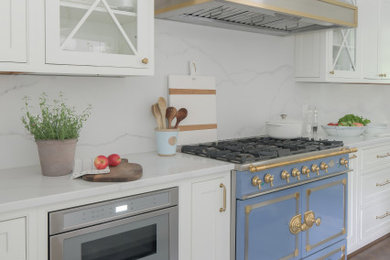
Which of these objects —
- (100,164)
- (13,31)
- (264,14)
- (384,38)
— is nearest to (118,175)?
(100,164)

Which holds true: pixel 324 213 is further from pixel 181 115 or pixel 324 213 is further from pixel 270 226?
pixel 181 115

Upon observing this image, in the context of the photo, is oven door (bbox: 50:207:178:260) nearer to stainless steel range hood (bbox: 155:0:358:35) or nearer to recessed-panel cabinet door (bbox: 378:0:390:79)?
stainless steel range hood (bbox: 155:0:358:35)

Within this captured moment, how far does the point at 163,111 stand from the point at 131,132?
230 millimetres

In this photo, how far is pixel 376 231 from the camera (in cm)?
331

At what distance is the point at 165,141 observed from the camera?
88.7 inches

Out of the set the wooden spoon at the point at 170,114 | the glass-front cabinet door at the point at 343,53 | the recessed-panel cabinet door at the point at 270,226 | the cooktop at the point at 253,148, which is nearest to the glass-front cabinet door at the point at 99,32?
the wooden spoon at the point at 170,114

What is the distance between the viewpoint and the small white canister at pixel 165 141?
2.25 metres

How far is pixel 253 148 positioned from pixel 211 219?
0.60 m

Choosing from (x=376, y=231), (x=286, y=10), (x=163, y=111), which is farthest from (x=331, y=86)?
(x=163, y=111)

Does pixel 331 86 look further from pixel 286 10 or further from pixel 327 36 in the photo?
pixel 286 10

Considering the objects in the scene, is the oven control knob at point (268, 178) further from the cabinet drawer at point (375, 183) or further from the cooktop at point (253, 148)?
the cabinet drawer at point (375, 183)

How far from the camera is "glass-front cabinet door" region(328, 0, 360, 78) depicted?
314cm

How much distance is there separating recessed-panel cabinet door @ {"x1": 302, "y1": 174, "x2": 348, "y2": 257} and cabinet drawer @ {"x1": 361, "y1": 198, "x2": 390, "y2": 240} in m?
0.49

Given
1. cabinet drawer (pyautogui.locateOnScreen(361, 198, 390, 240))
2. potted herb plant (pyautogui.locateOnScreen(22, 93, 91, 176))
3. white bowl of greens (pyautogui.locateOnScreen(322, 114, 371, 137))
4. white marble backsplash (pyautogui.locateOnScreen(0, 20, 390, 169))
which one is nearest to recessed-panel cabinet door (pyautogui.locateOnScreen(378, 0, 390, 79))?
white marble backsplash (pyautogui.locateOnScreen(0, 20, 390, 169))
